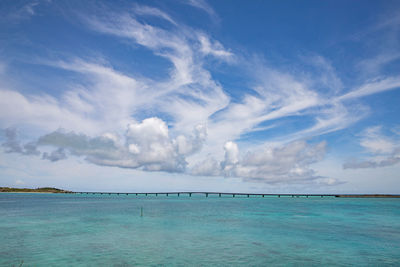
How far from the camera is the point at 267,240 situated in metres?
29.3

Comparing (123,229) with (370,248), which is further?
(123,229)

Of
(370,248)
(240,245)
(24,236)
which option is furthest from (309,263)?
(24,236)

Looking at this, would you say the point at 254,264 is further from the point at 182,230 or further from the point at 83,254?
the point at 182,230

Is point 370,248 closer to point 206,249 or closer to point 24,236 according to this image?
point 206,249

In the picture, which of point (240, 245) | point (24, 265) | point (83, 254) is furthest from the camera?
point (240, 245)

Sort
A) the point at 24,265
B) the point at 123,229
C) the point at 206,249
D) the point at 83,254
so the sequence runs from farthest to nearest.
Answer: the point at 123,229, the point at 206,249, the point at 83,254, the point at 24,265

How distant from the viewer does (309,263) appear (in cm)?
2070

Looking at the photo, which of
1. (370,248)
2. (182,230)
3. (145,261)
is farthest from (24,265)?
(370,248)

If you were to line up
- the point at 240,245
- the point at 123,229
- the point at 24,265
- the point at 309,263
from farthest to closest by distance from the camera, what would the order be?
the point at 123,229, the point at 240,245, the point at 309,263, the point at 24,265

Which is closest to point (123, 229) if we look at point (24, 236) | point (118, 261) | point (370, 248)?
point (24, 236)

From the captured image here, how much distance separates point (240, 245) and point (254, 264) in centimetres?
639

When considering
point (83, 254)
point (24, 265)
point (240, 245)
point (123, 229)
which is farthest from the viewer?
point (123, 229)

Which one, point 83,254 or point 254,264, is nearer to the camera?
point 254,264

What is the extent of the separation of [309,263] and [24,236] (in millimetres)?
29014
